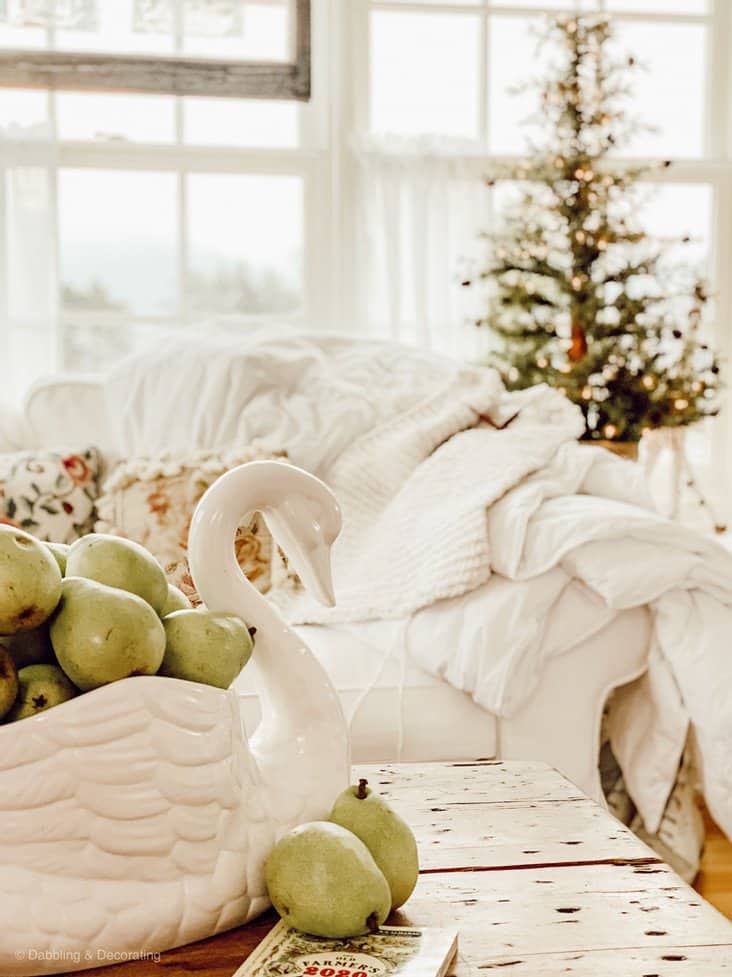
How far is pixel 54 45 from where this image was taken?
3.52 meters

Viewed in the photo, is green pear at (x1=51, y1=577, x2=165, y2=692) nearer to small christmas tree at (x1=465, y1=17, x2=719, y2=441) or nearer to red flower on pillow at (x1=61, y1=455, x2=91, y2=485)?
red flower on pillow at (x1=61, y1=455, x2=91, y2=485)

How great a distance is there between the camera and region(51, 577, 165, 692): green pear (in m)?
0.73

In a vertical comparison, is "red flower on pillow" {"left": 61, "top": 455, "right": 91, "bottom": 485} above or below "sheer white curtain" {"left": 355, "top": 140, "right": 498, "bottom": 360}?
below

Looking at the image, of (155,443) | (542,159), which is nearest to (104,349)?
(155,443)

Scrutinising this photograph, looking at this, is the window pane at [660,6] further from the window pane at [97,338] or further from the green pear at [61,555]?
the green pear at [61,555]

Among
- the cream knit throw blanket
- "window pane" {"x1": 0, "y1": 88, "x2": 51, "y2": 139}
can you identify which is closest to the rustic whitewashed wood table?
the cream knit throw blanket

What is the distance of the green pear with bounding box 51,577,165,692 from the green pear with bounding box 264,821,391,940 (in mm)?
159

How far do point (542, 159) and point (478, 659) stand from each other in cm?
213

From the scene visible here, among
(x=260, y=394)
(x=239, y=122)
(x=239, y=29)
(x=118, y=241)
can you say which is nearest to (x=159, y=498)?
(x=260, y=394)

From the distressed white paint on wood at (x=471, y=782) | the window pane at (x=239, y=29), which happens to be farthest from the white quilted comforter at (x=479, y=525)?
the window pane at (x=239, y=29)

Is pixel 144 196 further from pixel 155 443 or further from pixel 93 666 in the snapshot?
pixel 93 666

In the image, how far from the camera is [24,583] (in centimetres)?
71

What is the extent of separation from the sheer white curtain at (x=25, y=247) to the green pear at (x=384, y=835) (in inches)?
108

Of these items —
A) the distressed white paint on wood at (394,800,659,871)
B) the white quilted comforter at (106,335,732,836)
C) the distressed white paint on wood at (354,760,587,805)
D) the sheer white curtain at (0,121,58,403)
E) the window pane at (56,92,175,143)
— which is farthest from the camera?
the window pane at (56,92,175,143)
